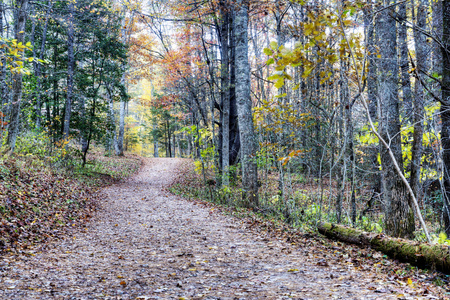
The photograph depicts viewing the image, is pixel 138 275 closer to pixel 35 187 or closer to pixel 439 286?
pixel 439 286

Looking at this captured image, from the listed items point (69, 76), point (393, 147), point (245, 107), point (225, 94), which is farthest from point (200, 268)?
point (69, 76)

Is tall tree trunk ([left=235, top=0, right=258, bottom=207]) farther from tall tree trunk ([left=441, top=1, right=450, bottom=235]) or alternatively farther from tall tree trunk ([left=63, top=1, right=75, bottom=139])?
tall tree trunk ([left=63, top=1, right=75, bottom=139])

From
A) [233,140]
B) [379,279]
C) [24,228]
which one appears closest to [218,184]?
[233,140]

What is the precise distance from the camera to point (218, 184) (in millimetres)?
11656

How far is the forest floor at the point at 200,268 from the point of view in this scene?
3.18 meters

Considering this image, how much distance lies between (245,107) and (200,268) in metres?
5.14

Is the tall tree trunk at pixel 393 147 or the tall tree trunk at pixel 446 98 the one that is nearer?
the tall tree trunk at pixel 446 98

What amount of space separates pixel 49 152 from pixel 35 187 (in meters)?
4.06

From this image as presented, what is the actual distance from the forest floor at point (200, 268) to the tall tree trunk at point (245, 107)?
64.1 inches

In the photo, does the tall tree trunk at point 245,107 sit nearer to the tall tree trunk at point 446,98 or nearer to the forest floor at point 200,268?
the forest floor at point 200,268

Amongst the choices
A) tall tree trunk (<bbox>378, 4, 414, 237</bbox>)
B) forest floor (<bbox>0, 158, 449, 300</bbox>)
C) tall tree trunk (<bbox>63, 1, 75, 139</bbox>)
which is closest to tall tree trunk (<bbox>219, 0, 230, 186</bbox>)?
forest floor (<bbox>0, 158, 449, 300</bbox>)

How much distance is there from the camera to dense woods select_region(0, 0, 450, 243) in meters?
4.91

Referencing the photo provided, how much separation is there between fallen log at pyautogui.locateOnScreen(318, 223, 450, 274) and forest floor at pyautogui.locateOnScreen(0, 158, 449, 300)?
161 mm

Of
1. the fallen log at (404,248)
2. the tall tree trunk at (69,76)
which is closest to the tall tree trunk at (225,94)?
the fallen log at (404,248)
